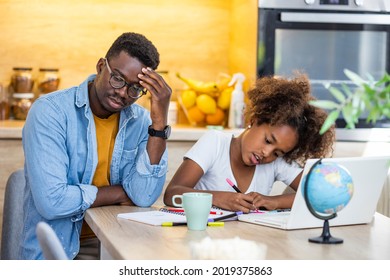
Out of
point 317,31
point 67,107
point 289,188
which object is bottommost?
point 289,188

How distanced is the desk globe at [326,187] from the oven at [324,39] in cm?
201

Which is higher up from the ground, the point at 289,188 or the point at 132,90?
the point at 132,90

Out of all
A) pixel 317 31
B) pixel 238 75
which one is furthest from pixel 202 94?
pixel 317 31

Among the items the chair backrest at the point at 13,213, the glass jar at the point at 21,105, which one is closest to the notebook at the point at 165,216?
the chair backrest at the point at 13,213

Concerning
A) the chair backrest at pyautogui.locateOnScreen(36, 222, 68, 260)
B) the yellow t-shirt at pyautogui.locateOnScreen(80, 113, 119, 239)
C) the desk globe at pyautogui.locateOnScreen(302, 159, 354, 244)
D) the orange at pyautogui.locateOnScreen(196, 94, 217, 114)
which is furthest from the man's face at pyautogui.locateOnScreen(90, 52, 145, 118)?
the orange at pyautogui.locateOnScreen(196, 94, 217, 114)

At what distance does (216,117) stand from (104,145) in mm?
1604

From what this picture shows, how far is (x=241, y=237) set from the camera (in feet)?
6.31

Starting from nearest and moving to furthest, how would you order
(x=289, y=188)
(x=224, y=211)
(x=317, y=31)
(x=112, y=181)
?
(x=224, y=211)
(x=112, y=181)
(x=289, y=188)
(x=317, y=31)

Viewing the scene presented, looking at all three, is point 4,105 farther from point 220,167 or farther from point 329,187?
point 329,187

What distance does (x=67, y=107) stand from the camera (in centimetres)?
238

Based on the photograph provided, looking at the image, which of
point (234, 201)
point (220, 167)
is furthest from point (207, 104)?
point (234, 201)
